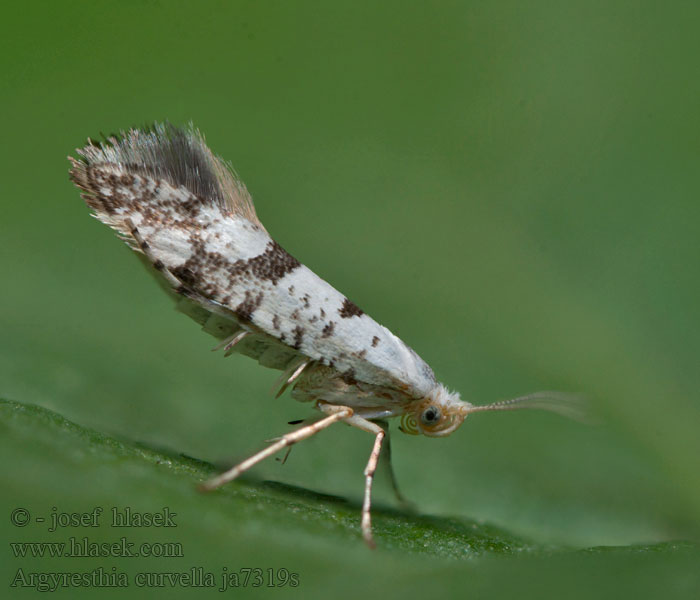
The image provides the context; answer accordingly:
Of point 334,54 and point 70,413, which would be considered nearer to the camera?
point 70,413

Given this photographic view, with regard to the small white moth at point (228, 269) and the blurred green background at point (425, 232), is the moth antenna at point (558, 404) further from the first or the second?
the small white moth at point (228, 269)

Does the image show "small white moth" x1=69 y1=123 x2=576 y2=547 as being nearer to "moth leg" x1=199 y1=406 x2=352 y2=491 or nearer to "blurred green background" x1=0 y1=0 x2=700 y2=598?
"moth leg" x1=199 y1=406 x2=352 y2=491

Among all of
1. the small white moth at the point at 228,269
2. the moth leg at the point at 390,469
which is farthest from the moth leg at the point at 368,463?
the moth leg at the point at 390,469

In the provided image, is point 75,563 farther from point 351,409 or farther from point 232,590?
point 351,409

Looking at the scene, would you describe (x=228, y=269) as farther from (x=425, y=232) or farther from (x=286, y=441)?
(x=425, y=232)

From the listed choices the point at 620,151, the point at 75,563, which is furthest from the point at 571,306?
the point at 75,563

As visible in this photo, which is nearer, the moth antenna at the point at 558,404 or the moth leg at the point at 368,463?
the moth leg at the point at 368,463
